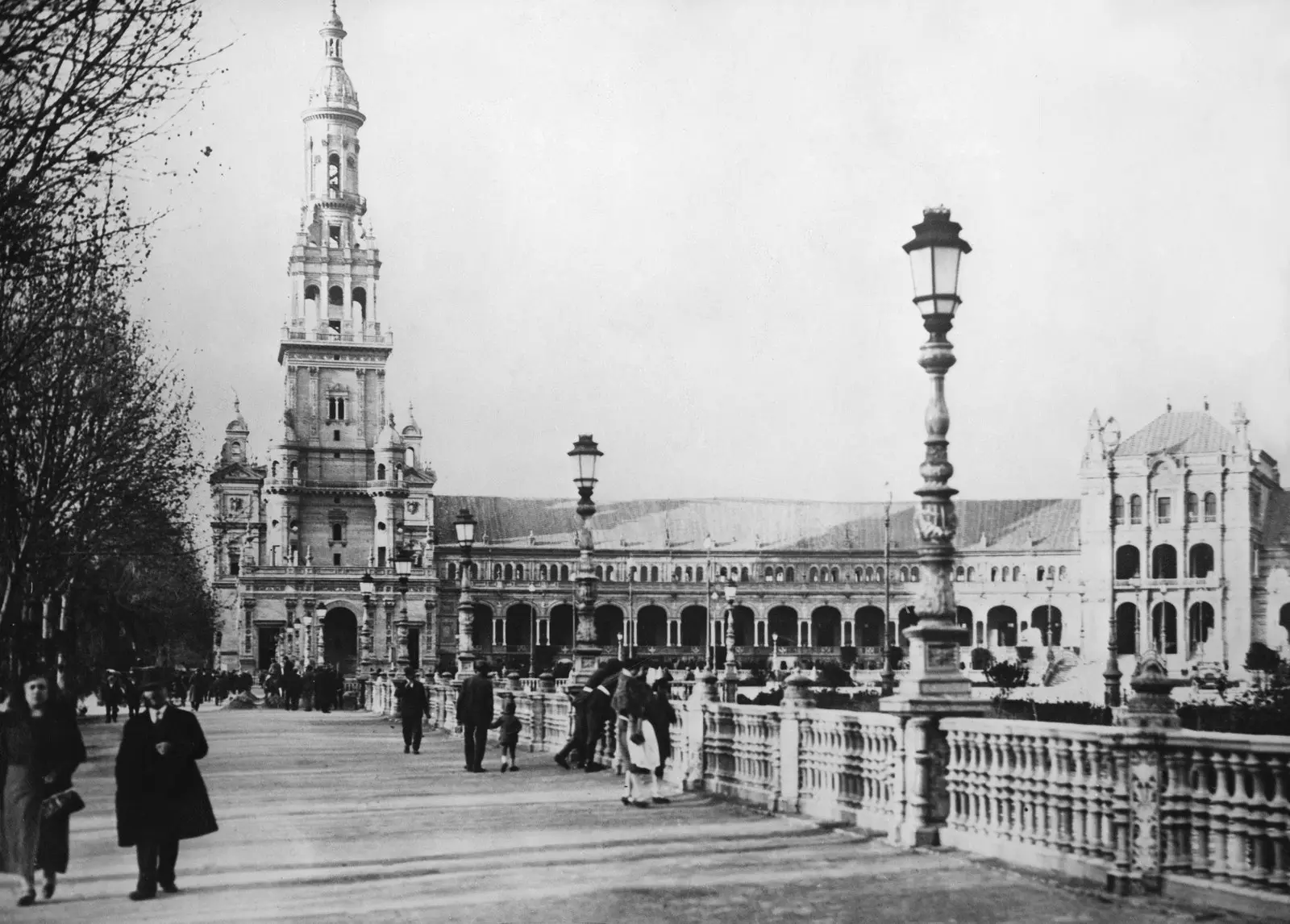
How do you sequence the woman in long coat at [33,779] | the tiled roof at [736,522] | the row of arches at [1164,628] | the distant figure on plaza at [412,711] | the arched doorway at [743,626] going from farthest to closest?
the tiled roof at [736,522]
the arched doorway at [743,626]
the row of arches at [1164,628]
the distant figure on plaza at [412,711]
the woman in long coat at [33,779]

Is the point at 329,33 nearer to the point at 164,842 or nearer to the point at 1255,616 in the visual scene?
the point at 1255,616

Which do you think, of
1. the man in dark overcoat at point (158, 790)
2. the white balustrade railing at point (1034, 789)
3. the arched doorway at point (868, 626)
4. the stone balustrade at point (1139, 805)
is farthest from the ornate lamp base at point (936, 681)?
the arched doorway at point (868, 626)

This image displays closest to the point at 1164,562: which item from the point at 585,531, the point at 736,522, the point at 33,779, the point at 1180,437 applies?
the point at 1180,437

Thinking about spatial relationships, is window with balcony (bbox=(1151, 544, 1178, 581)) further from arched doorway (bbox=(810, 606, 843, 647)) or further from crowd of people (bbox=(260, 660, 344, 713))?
crowd of people (bbox=(260, 660, 344, 713))

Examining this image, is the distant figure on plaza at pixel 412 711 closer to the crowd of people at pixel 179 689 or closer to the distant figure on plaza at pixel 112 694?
the crowd of people at pixel 179 689

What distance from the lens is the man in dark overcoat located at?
1082 centimetres

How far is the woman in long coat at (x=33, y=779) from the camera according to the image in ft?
34.9

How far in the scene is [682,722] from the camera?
19.1m

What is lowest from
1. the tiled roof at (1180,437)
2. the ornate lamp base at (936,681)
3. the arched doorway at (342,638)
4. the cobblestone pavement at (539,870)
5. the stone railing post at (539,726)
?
the arched doorway at (342,638)

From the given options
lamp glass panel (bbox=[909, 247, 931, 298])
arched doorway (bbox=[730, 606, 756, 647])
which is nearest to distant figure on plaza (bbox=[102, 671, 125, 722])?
lamp glass panel (bbox=[909, 247, 931, 298])

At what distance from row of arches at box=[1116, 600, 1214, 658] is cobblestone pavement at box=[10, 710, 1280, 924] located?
8113cm

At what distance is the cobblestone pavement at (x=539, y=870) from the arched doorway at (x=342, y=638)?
89.7m

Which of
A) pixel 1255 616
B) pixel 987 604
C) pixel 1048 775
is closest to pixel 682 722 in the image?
pixel 1048 775

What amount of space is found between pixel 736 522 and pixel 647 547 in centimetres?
892
